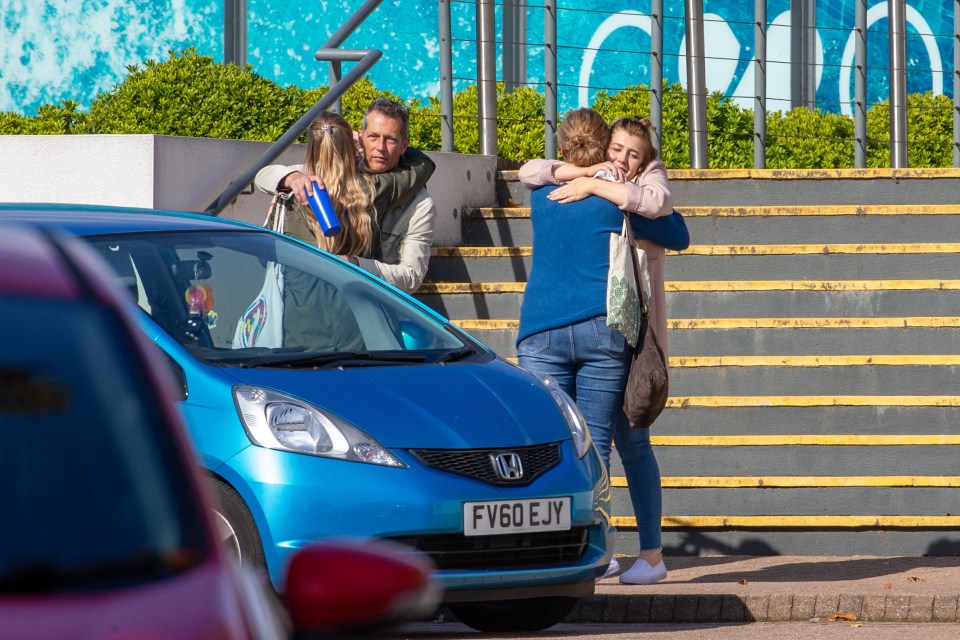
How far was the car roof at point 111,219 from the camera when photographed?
18.0 feet

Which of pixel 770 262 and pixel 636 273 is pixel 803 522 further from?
pixel 770 262

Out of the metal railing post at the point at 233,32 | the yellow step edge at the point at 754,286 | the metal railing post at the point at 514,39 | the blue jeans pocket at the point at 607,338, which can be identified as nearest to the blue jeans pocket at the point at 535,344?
the blue jeans pocket at the point at 607,338

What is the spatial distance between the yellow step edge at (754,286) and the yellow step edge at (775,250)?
33 centimetres

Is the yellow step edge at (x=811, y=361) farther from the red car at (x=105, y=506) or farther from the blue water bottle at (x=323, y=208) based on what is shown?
the red car at (x=105, y=506)

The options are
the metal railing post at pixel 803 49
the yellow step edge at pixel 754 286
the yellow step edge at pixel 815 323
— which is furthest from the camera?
the metal railing post at pixel 803 49

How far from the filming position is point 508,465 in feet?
18.2

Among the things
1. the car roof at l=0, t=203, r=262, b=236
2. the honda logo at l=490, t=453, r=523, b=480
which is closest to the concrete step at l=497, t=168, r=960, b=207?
the car roof at l=0, t=203, r=262, b=236

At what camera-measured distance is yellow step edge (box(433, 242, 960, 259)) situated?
→ 1068 cm

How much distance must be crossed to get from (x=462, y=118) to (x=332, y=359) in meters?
9.51

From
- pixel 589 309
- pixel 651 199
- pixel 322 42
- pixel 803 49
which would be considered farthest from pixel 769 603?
pixel 803 49

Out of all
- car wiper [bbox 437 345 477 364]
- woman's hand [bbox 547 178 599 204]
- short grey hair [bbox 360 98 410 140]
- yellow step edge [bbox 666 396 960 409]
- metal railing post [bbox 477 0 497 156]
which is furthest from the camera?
metal railing post [bbox 477 0 497 156]

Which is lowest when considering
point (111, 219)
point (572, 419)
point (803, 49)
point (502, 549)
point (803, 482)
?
point (803, 482)

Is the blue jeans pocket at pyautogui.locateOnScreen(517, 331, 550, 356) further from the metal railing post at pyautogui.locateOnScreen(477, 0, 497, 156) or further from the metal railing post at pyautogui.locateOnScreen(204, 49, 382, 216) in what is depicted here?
the metal railing post at pyautogui.locateOnScreen(477, 0, 497, 156)

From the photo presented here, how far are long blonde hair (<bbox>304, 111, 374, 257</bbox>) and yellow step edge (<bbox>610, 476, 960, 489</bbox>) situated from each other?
6.58 ft
